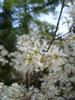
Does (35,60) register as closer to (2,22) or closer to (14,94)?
(14,94)

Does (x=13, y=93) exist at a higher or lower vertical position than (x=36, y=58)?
lower

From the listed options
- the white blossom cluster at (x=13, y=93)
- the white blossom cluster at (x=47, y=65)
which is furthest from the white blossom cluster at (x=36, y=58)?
the white blossom cluster at (x=13, y=93)

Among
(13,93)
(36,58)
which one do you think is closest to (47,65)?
(36,58)

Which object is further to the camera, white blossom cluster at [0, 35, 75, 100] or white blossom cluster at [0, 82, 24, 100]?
white blossom cluster at [0, 82, 24, 100]

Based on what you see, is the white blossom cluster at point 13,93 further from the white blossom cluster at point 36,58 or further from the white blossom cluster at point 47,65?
the white blossom cluster at point 36,58

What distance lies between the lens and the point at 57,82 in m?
2.64

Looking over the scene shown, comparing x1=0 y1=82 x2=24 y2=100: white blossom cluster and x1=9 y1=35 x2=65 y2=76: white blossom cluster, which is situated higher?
x1=9 y1=35 x2=65 y2=76: white blossom cluster

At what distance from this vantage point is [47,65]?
2.35 metres

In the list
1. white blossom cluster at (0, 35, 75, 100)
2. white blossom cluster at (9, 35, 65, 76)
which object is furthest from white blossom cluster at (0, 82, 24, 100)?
white blossom cluster at (9, 35, 65, 76)

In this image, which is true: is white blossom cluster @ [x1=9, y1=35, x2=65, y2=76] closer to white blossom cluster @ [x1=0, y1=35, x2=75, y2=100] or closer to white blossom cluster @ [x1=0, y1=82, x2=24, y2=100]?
→ white blossom cluster @ [x1=0, y1=35, x2=75, y2=100]

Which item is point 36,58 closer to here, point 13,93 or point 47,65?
point 47,65

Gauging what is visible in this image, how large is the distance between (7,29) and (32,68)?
12.3ft

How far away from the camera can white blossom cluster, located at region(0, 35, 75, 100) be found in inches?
91.4

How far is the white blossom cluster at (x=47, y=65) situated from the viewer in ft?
7.62
